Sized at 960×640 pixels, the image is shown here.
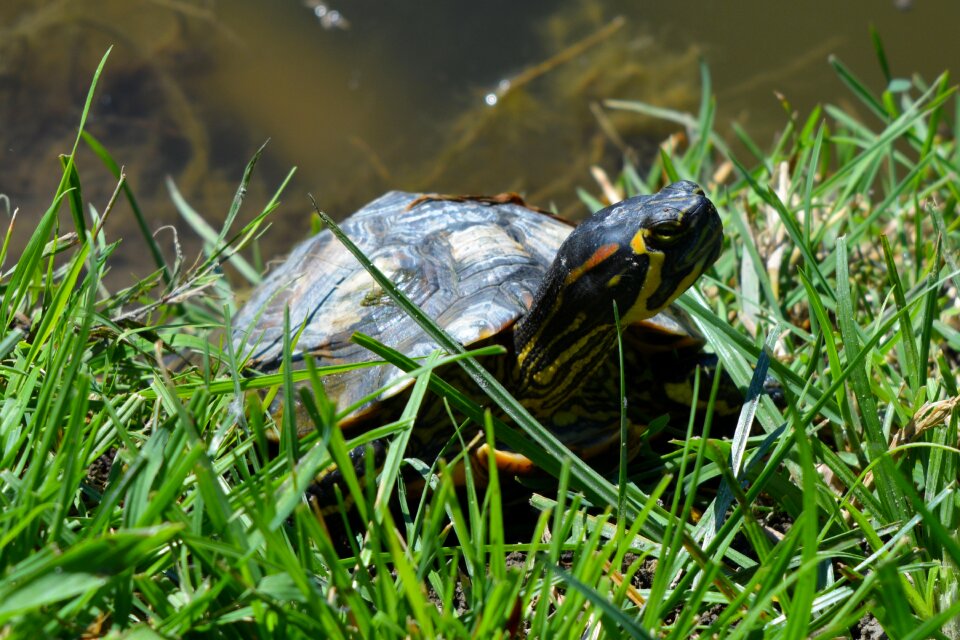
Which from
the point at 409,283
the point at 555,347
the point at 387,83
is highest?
the point at 387,83

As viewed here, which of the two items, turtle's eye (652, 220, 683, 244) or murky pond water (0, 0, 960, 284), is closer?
turtle's eye (652, 220, 683, 244)

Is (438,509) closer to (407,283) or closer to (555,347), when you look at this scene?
(555,347)

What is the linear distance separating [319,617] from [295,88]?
5.53m

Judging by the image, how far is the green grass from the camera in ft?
4.09

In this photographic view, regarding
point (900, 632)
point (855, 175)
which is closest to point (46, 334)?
point (900, 632)

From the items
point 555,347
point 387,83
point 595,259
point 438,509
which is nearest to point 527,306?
point 555,347

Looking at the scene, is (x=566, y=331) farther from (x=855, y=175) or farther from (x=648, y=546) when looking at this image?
(x=855, y=175)

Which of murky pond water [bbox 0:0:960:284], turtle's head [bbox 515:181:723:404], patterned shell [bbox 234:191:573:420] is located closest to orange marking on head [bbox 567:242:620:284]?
turtle's head [bbox 515:181:723:404]

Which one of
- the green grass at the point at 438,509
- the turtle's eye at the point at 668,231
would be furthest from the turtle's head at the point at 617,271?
the green grass at the point at 438,509

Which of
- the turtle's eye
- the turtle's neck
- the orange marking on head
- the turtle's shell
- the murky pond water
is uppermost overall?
the murky pond water

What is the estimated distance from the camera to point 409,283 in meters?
2.38

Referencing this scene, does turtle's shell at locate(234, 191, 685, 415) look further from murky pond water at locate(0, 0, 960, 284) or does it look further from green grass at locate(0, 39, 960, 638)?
murky pond water at locate(0, 0, 960, 284)

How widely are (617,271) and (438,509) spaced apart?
0.91 meters

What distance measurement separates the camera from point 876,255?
117 inches
